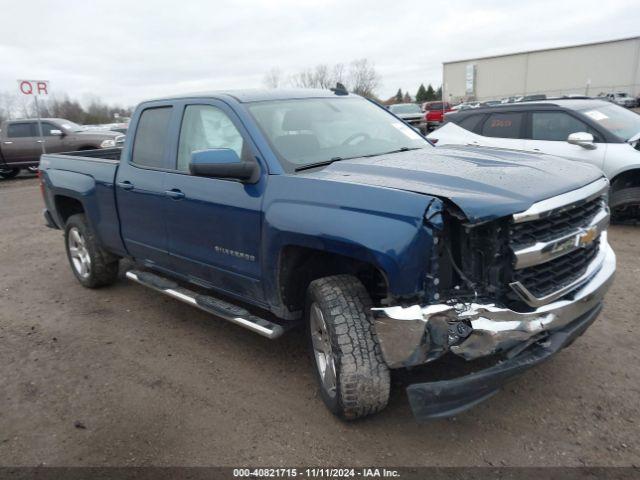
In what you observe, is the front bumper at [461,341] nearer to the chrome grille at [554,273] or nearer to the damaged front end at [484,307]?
the damaged front end at [484,307]

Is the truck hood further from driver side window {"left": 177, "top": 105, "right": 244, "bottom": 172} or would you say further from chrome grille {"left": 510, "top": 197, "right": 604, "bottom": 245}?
driver side window {"left": 177, "top": 105, "right": 244, "bottom": 172}

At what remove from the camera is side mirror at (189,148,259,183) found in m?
3.21

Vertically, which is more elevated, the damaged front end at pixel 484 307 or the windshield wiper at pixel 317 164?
the windshield wiper at pixel 317 164

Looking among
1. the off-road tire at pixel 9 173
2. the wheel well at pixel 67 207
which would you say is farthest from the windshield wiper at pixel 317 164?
the off-road tire at pixel 9 173

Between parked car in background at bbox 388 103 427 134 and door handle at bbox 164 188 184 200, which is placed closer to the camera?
door handle at bbox 164 188 184 200

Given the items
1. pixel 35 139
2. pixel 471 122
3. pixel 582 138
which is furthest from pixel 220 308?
pixel 35 139

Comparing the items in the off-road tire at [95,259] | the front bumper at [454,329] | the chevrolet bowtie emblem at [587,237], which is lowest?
the off-road tire at [95,259]

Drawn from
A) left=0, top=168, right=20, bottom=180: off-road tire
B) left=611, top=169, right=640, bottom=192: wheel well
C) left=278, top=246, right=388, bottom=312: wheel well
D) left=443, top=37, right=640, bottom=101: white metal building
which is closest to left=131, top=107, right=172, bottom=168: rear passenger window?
left=278, top=246, right=388, bottom=312: wheel well

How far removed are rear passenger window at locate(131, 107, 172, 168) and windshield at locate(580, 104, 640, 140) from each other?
18.0 feet

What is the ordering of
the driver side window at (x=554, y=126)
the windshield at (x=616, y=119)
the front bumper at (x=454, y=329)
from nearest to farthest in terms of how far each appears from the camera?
the front bumper at (x=454, y=329)
the windshield at (x=616, y=119)
the driver side window at (x=554, y=126)

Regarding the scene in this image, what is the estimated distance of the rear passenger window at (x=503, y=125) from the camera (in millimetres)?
7457

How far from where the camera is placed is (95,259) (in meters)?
5.43

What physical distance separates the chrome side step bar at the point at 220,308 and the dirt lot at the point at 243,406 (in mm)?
424

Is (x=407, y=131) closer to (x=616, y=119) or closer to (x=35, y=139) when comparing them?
(x=616, y=119)
